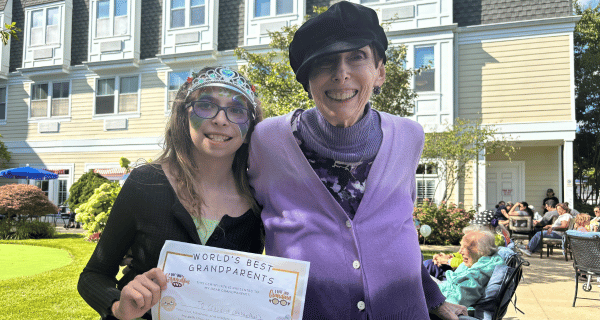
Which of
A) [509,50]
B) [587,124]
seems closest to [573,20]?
[509,50]

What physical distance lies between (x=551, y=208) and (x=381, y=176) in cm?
1335

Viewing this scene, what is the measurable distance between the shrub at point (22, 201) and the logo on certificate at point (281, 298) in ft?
45.9

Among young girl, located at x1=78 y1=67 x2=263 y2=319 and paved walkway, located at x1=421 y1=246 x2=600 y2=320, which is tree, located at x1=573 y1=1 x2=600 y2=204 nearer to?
paved walkway, located at x1=421 y1=246 x2=600 y2=320

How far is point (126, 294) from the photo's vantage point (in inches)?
57.1

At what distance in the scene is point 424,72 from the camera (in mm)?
14125

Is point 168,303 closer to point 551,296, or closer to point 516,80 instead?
point 551,296

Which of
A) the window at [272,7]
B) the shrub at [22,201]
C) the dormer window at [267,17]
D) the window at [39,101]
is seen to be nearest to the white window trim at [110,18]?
the window at [39,101]

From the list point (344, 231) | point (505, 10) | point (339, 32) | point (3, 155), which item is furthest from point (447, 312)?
point (3, 155)

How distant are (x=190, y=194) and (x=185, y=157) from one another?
18cm

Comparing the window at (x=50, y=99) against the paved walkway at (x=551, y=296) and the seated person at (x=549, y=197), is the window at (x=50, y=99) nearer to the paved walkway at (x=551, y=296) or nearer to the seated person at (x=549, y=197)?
the paved walkway at (x=551, y=296)

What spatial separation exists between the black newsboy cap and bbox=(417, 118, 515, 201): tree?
10250 mm

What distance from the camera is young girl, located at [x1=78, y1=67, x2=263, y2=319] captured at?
1.72m

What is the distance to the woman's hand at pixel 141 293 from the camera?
1449 millimetres

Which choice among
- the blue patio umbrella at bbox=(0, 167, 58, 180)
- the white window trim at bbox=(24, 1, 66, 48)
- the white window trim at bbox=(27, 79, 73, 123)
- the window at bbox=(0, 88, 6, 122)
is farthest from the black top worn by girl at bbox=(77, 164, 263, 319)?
the window at bbox=(0, 88, 6, 122)
